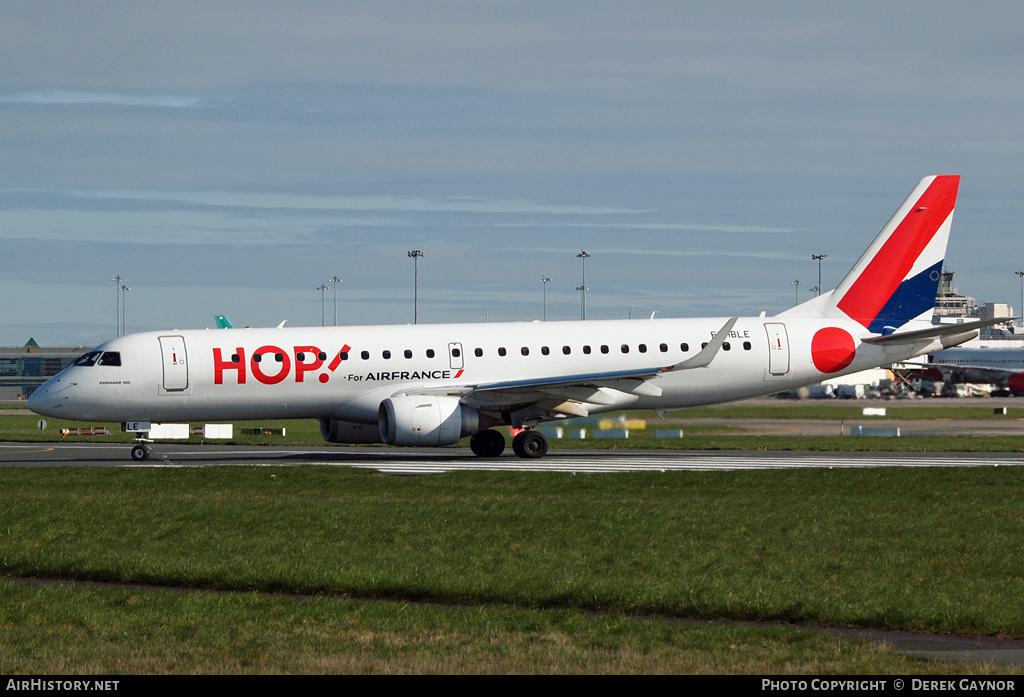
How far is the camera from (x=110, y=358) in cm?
3353

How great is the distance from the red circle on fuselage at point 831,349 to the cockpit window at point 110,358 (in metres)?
20.8

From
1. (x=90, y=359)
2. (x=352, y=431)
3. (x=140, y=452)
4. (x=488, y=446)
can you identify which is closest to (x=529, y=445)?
(x=488, y=446)

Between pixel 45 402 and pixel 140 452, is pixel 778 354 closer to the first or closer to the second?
pixel 140 452

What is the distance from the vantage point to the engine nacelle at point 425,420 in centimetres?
3212

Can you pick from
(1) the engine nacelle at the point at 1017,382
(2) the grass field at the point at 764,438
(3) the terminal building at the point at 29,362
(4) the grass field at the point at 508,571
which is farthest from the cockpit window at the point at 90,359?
(3) the terminal building at the point at 29,362

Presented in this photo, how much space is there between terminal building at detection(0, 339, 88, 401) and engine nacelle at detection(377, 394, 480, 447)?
413 feet

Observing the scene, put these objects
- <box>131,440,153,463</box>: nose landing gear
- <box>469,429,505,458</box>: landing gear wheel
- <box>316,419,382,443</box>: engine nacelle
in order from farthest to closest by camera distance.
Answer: <box>469,429,505,458</box>: landing gear wheel
<box>316,419,382,443</box>: engine nacelle
<box>131,440,153,463</box>: nose landing gear

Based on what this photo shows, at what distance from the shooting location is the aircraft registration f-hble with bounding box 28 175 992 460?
3328 cm

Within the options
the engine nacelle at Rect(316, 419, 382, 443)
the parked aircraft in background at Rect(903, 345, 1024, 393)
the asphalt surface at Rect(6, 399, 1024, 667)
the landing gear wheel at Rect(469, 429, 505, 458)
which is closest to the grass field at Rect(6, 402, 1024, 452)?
the asphalt surface at Rect(6, 399, 1024, 667)

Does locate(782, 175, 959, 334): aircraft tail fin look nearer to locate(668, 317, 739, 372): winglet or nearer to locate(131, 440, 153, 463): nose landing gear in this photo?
locate(668, 317, 739, 372): winglet

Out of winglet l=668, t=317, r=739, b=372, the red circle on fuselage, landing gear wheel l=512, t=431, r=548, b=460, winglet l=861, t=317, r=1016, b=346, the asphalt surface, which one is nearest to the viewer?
the asphalt surface

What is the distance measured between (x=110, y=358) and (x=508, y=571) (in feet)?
72.4
